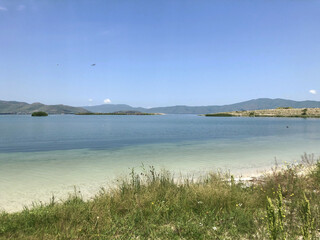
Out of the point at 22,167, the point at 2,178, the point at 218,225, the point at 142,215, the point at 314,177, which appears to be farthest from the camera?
the point at 22,167

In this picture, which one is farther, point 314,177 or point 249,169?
point 249,169

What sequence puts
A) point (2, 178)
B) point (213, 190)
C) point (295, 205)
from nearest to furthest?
point (295, 205) → point (213, 190) → point (2, 178)

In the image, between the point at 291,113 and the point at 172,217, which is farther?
the point at 291,113

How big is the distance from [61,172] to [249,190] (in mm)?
12107

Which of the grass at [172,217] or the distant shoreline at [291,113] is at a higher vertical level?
the distant shoreline at [291,113]

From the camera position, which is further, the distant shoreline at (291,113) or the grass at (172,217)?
the distant shoreline at (291,113)

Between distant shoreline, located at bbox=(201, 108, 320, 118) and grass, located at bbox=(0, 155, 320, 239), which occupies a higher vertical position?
distant shoreline, located at bbox=(201, 108, 320, 118)

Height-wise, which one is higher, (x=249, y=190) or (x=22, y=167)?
(x=249, y=190)

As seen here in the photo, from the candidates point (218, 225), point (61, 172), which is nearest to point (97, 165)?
point (61, 172)

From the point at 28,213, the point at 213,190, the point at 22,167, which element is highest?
the point at 213,190

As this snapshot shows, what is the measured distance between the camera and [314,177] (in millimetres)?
9859

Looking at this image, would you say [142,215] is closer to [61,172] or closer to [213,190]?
[213,190]

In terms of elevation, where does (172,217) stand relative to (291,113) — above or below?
below

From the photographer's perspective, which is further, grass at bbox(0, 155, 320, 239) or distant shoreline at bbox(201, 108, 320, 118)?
distant shoreline at bbox(201, 108, 320, 118)
